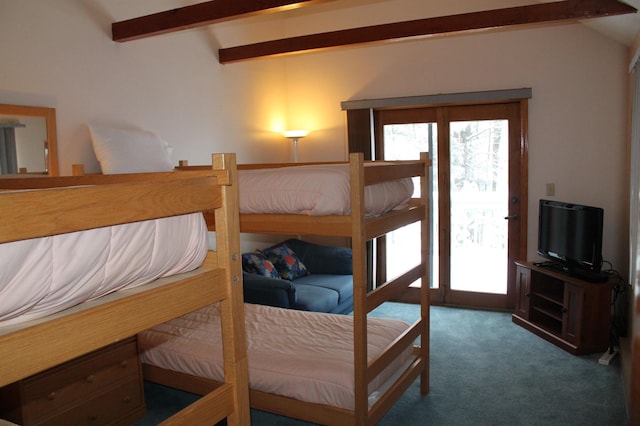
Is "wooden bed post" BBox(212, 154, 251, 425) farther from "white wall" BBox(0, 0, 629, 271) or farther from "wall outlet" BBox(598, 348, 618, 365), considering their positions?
"wall outlet" BBox(598, 348, 618, 365)

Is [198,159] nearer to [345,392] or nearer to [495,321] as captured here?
[345,392]

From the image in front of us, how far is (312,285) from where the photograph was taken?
4.50 meters

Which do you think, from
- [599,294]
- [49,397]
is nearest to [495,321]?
[599,294]

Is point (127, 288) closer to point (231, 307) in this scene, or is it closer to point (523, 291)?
point (231, 307)

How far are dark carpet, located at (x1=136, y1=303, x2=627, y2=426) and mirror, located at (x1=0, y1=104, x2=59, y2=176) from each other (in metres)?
1.62

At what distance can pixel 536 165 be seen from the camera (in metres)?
4.59

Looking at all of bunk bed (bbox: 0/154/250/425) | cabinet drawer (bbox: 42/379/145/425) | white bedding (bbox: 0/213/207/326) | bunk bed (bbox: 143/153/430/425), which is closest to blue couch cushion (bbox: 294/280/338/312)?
bunk bed (bbox: 143/153/430/425)

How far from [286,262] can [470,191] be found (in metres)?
1.92

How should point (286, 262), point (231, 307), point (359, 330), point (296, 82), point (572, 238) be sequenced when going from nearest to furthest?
point (231, 307), point (359, 330), point (572, 238), point (286, 262), point (296, 82)

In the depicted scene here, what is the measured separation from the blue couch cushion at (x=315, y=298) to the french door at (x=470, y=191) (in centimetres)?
117

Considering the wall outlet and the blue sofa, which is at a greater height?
the blue sofa

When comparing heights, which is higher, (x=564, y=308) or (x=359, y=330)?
(x=359, y=330)

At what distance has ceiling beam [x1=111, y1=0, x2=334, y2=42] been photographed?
293 centimetres

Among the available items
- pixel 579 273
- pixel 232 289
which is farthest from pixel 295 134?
pixel 232 289
